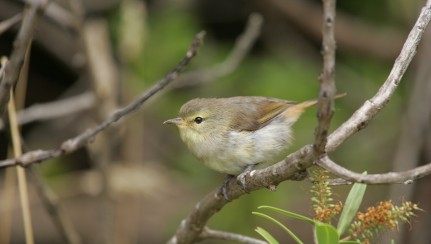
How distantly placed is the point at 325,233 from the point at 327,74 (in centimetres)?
44

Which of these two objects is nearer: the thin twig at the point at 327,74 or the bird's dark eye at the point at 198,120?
the thin twig at the point at 327,74

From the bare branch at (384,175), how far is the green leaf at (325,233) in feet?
0.45

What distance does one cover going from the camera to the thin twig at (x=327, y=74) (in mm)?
1539

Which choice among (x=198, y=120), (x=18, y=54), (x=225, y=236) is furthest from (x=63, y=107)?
(x=18, y=54)

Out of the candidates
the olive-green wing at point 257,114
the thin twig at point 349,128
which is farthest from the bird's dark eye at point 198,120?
the thin twig at point 349,128

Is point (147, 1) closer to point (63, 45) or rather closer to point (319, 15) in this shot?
point (63, 45)

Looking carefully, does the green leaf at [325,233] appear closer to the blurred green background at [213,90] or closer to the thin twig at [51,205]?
the thin twig at [51,205]

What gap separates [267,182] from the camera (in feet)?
7.38

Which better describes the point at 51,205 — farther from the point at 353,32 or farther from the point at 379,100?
the point at 353,32

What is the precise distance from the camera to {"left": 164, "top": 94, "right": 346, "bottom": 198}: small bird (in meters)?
3.48

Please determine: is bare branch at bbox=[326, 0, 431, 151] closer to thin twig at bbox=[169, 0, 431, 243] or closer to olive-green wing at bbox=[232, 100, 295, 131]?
thin twig at bbox=[169, 0, 431, 243]

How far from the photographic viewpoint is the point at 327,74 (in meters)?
1.57

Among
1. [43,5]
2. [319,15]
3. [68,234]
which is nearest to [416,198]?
[319,15]

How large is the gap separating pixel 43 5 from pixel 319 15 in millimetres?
4711
